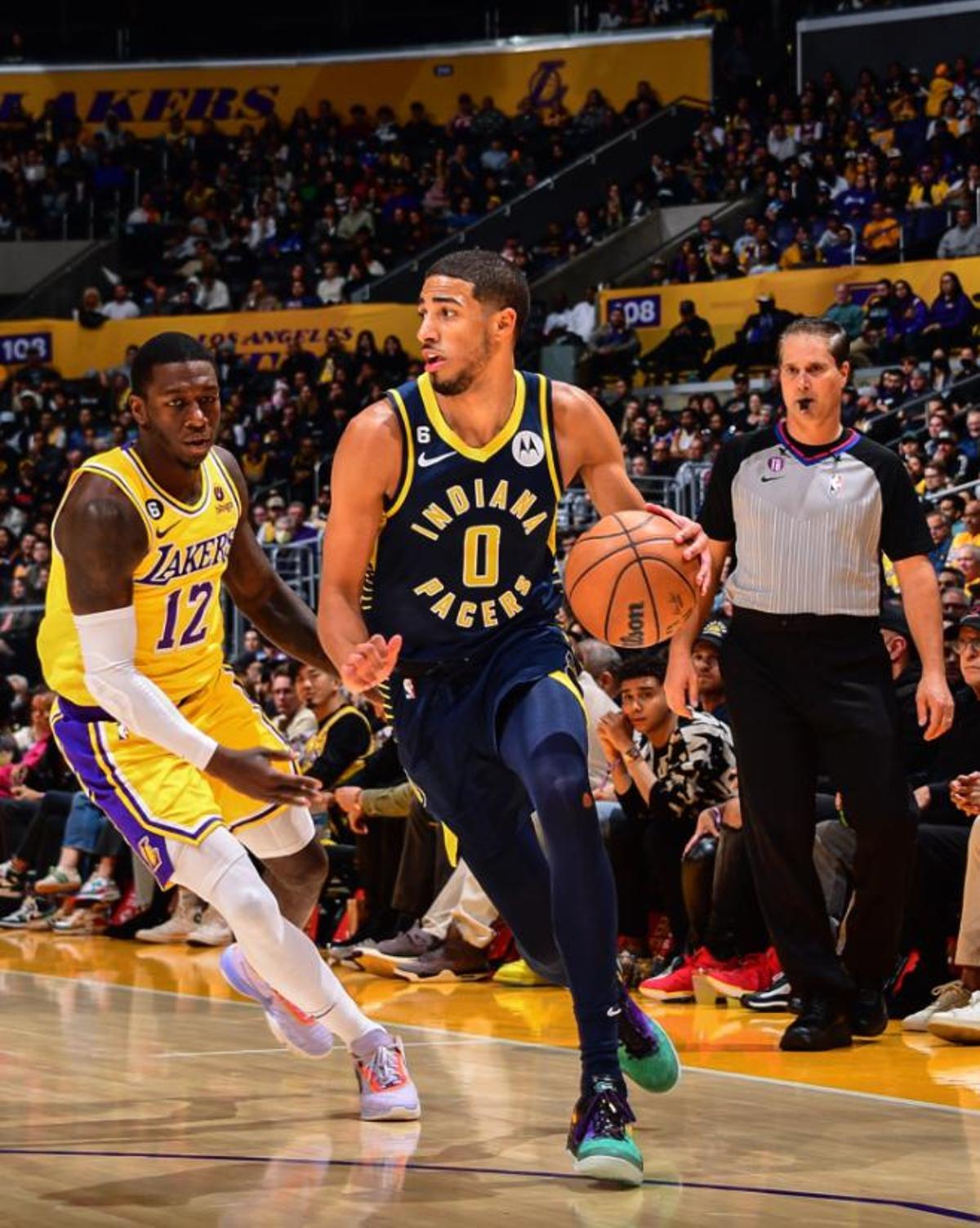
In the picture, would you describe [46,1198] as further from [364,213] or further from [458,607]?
[364,213]

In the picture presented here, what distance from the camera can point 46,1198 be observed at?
13.2 ft

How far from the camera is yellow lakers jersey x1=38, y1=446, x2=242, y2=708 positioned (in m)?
5.23

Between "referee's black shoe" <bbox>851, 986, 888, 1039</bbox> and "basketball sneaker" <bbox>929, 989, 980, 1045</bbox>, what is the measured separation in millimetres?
174

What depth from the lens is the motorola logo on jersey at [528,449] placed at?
4742 millimetres

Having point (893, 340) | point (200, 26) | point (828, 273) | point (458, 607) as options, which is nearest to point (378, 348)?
point (828, 273)

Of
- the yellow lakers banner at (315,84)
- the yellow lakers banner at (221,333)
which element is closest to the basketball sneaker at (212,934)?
the yellow lakers banner at (221,333)

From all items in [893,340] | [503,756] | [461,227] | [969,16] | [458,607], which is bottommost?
[503,756]

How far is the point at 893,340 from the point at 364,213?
10.3m

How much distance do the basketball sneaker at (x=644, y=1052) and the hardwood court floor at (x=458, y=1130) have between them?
133mm

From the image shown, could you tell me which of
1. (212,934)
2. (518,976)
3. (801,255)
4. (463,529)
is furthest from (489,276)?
(801,255)

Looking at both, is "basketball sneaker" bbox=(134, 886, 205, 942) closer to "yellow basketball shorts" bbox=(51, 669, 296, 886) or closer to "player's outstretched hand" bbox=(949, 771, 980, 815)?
"player's outstretched hand" bbox=(949, 771, 980, 815)

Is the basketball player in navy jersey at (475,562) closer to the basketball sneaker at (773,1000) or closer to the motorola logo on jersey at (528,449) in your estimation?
the motorola logo on jersey at (528,449)

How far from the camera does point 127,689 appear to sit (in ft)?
16.3

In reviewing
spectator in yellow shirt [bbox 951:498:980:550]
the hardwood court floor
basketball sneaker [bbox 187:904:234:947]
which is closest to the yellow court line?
the hardwood court floor
